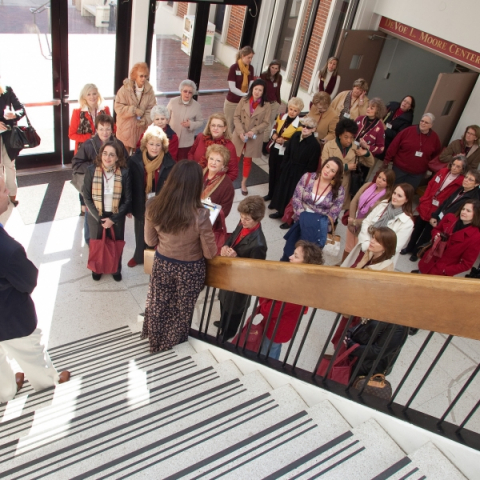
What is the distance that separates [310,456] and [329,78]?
257 inches

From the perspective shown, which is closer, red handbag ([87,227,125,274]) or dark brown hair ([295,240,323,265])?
dark brown hair ([295,240,323,265])

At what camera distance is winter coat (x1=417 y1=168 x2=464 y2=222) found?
5.27 m

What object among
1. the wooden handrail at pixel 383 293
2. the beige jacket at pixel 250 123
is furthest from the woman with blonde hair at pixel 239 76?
the wooden handrail at pixel 383 293

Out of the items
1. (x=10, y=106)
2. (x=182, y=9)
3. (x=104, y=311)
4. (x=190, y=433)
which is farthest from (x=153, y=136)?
(x=182, y=9)

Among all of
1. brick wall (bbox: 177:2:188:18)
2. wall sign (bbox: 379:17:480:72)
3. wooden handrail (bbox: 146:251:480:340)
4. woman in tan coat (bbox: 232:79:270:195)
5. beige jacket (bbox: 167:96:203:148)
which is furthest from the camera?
brick wall (bbox: 177:2:188:18)

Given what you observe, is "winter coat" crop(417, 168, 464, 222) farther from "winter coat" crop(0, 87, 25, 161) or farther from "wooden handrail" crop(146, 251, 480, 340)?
"winter coat" crop(0, 87, 25, 161)

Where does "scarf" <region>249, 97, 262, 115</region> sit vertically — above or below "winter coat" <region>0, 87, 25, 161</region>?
above

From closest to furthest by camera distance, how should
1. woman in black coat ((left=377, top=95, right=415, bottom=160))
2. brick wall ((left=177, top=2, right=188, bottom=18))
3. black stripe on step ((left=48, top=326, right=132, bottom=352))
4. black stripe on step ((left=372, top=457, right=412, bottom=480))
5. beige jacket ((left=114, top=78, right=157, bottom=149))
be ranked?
→ black stripe on step ((left=372, top=457, right=412, bottom=480))
black stripe on step ((left=48, top=326, right=132, bottom=352))
beige jacket ((left=114, top=78, right=157, bottom=149))
brick wall ((left=177, top=2, right=188, bottom=18))
woman in black coat ((left=377, top=95, right=415, bottom=160))

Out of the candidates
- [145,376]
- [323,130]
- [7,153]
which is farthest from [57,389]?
[323,130]

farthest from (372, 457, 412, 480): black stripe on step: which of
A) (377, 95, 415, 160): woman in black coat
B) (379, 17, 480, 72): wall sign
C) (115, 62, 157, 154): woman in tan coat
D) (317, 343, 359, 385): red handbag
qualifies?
(379, 17, 480, 72): wall sign

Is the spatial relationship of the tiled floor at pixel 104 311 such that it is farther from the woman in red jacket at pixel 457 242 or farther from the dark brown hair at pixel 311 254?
the dark brown hair at pixel 311 254

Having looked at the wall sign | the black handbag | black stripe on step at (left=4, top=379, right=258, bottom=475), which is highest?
the wall sign

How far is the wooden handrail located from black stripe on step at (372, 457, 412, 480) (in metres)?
0.55

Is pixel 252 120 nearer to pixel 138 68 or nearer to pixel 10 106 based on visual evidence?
pixel 138 68
